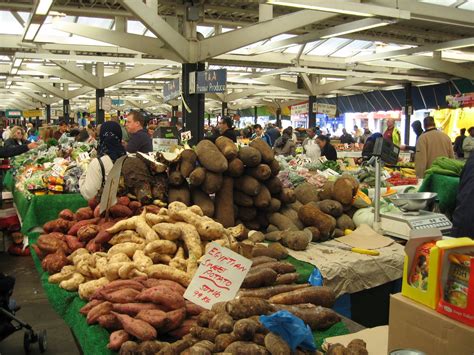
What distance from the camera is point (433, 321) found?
1887 millimetres

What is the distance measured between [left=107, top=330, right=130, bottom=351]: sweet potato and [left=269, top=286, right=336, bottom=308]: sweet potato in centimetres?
73

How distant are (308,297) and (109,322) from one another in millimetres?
979

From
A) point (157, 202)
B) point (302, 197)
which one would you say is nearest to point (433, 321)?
point (157, 202)

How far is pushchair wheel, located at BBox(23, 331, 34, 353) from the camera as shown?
4363 millimetres

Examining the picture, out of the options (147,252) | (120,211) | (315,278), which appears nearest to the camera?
(147,252)

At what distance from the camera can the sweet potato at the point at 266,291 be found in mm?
2600

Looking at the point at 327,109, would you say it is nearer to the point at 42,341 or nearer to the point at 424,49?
the point at 424,49

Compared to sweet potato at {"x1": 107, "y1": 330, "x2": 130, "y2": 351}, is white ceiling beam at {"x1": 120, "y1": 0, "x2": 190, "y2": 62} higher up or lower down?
higher up

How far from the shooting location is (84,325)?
2527mm

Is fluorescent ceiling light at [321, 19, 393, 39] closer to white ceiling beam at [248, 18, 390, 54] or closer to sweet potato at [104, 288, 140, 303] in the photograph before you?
white ceiling beam at [248, 18, 390, 54]

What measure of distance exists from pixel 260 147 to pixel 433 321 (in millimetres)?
2697

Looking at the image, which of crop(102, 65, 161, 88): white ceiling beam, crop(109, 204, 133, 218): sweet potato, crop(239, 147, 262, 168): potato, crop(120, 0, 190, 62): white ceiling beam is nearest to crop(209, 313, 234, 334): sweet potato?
crop(109, 204, 133, 218): sweet potato

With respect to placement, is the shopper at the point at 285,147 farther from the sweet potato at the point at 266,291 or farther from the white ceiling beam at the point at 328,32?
the sweet potato at the point at 266,291

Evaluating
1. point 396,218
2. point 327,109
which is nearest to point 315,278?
point 396,218
